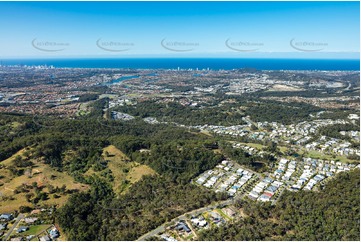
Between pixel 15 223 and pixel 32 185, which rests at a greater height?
pixel 32 185

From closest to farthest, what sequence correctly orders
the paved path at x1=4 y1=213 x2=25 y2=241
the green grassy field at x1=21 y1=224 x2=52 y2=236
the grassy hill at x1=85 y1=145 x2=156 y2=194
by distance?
the paved path at x1=4 y1=213 x2=25 y2=241 → the green grassy field at x1=21 y1=224 x2=52 y2=236 → the grassy hill at x1=85 y1=145 x2=156 y2=194

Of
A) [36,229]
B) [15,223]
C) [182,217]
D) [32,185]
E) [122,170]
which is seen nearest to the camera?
[36,229]

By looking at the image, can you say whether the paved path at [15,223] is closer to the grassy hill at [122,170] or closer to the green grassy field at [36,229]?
the green grassy field at [36,229]

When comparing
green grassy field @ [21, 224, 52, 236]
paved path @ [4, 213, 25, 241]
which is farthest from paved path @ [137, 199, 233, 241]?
paved path @ [4, 213, 25, 241]

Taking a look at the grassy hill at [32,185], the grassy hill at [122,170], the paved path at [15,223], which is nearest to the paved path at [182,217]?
the grassy hill at [122,170]

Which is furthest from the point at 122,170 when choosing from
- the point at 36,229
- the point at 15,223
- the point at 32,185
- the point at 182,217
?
the point at 15,223

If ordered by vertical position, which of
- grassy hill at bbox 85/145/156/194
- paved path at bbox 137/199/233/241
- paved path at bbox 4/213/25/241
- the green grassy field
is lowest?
paved path at bbox 137/199/233/241

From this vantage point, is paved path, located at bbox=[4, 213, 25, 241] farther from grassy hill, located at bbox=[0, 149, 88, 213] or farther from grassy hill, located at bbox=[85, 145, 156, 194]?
grassy hill, located at bbox=[85, 145, 156, 194]

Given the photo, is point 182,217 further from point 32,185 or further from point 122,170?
point 32,185

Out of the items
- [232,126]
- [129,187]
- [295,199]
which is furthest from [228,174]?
[232,126]

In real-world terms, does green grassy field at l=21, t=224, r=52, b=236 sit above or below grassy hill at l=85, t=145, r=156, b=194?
below

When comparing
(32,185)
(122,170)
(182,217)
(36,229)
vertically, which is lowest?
(182,217)

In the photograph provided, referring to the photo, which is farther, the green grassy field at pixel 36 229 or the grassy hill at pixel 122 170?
the grassy hill at pixel 122 170
